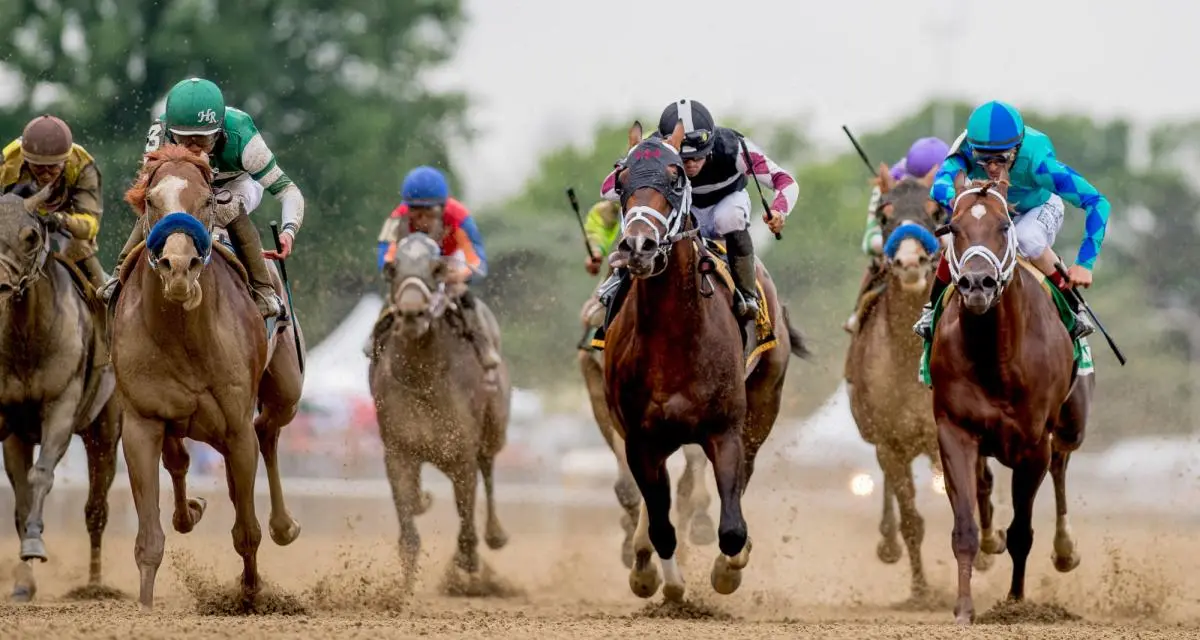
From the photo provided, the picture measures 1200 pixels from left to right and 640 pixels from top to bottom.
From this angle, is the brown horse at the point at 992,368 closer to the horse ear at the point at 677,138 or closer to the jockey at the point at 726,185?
the jockey at the point at 726,185

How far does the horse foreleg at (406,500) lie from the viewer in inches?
553

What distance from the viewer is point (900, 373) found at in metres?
14.0

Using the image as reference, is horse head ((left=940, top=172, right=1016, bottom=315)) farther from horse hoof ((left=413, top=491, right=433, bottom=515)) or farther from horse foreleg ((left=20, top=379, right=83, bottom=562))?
horse foreleg ((left=20, top=379, right=83, bottom=562))

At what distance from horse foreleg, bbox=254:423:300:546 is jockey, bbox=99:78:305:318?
1452 millimetres

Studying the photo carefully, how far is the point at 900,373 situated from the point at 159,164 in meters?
5.81

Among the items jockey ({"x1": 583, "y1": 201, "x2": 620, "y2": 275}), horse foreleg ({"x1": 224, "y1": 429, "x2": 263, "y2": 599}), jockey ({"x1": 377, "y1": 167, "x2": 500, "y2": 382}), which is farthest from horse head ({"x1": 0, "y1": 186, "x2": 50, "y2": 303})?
jockey ({"x1": 583, "y1": 201, "x2": 620, "y2": 275})

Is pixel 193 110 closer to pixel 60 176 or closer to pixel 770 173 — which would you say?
pixel 60 176

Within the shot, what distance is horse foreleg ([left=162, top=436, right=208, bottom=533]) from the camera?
38.2ft

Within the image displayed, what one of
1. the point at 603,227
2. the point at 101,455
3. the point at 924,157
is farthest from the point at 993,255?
the point at 101,455

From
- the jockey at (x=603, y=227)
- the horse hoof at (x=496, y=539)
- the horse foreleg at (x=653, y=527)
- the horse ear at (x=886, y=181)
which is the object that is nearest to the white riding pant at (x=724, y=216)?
the horse foreleg at (x=653, y=527)

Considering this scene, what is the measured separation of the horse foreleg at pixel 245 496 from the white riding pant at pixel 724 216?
2.93 metres

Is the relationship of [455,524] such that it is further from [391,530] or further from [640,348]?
[640,348]

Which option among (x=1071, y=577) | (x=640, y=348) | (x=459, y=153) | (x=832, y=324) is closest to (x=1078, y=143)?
(x=459, y=153)

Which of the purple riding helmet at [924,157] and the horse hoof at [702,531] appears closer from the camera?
the horse hoof at [702,531]
